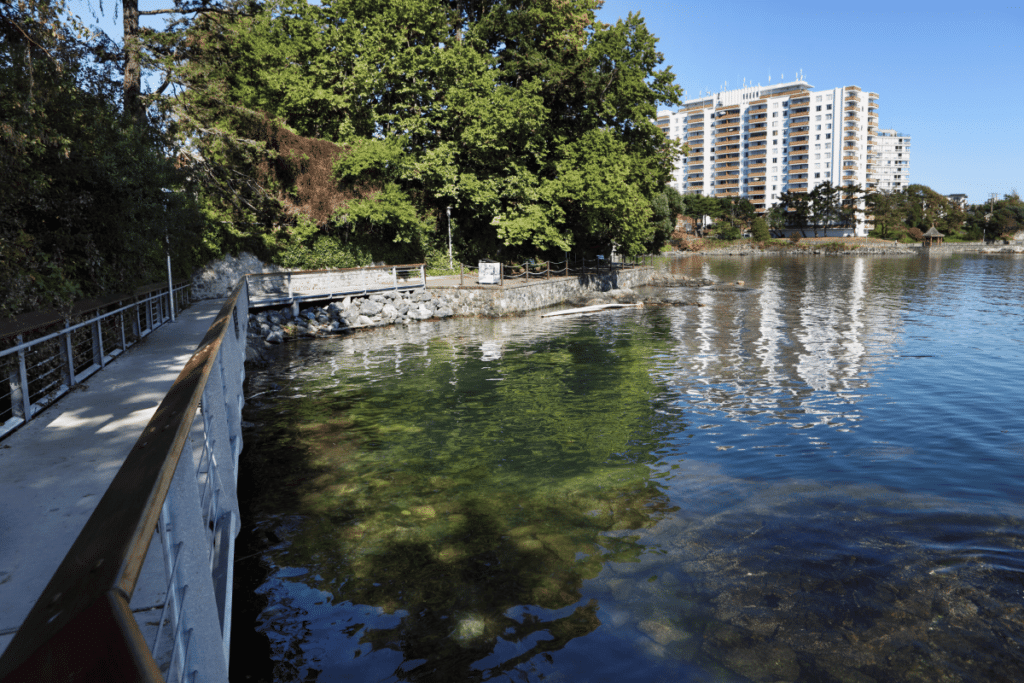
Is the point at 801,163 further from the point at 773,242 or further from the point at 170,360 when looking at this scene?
the point at 170,360

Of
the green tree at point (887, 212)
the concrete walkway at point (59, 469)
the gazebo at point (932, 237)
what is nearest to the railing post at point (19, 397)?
the concrete walkway at point (59, 469)

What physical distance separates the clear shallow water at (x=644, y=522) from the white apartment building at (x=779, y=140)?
134553mm

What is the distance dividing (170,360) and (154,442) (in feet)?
33.9

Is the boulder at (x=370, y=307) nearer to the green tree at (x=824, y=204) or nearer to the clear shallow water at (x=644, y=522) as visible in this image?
the clear shallow water at (x=644, y=522)

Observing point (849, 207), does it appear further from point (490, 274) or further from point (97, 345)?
point (97, 345)

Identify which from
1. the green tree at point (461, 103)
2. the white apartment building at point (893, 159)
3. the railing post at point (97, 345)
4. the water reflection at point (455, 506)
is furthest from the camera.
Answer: the white apartment building at point (893, 159)

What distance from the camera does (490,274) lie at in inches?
1235

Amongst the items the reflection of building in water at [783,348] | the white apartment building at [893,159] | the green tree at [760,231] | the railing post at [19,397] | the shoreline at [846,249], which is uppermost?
the white apartment building at [893,159]

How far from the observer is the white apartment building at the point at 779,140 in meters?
141

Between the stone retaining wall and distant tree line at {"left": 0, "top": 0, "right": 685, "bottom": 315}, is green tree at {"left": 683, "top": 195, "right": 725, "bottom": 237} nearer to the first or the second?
distant tree line at {"left": 0, "top": 0, "right": 685, "bottom": 315}

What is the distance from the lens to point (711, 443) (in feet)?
37.7

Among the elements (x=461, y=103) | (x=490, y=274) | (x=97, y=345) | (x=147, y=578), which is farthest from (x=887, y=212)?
(x=147, y=578)

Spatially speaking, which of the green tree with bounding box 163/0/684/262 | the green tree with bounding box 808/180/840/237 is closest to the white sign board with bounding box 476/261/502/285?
the green tree with bounding box 163/0/684/262

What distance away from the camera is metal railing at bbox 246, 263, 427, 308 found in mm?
25609
